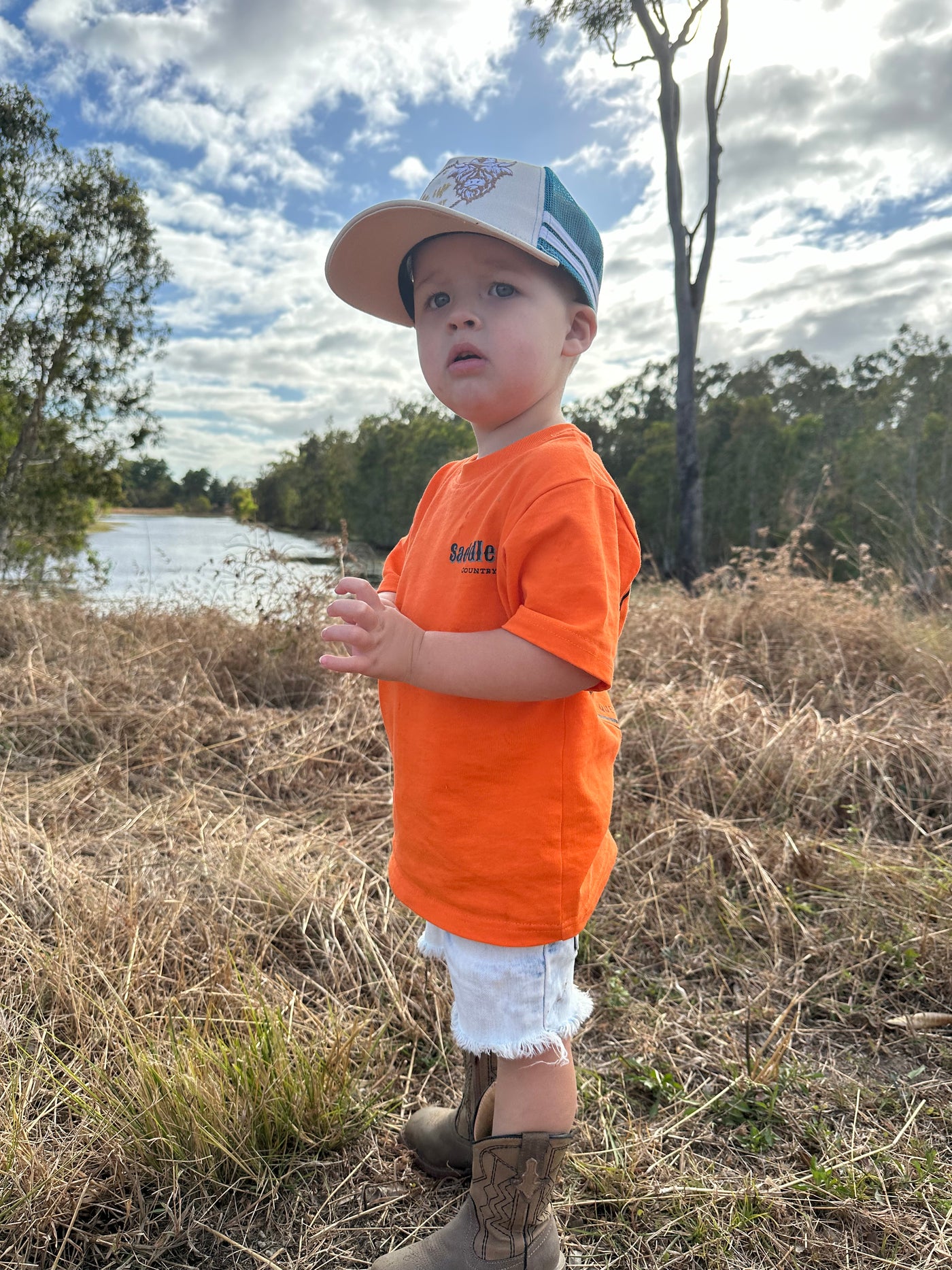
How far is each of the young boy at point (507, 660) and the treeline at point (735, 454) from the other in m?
16.8

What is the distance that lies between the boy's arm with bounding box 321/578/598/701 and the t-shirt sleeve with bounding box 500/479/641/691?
0.02 metres

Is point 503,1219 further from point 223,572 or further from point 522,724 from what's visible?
point 223,572

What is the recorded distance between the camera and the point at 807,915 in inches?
85.5

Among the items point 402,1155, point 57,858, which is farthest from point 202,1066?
point 57,858

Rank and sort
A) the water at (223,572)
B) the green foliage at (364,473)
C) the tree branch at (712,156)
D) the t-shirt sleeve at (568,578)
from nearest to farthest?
1. the t-shirt sleeve at (568,578)
2. the water at (223,572)
3. the tree branch at (712,156)
4. the green foliage at (364,473)

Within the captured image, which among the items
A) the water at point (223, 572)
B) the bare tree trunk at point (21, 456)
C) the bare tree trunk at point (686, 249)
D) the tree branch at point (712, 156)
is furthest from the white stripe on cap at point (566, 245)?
the bare tree trunk at point (21, 456)

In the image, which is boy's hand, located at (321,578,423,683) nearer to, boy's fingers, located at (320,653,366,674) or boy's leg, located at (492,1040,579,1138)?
boy's fingers, located at (320,653,366,674)

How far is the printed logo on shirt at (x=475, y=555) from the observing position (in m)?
1.04

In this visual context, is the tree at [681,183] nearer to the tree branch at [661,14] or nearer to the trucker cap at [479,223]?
the tree branch at [661,14]

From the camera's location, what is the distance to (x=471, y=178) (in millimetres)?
1057

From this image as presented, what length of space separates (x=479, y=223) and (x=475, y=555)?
1.40ft

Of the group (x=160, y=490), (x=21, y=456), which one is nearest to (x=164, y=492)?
(x=160, y=490)

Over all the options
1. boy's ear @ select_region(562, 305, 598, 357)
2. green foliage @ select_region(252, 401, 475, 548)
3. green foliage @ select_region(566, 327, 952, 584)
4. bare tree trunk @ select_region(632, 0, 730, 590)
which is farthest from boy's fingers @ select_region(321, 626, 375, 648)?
green foliage @ select_region(252, 401, 475, 548)

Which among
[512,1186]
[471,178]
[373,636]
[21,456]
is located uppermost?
[21,456]
